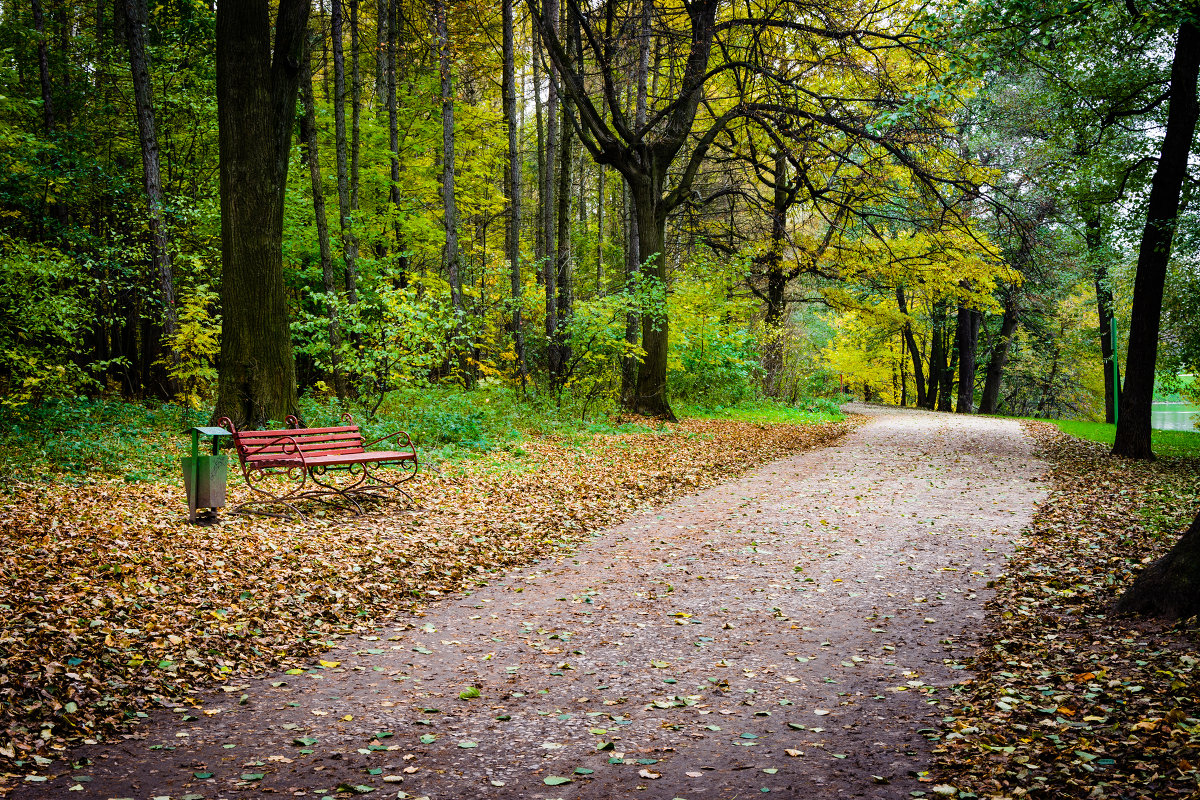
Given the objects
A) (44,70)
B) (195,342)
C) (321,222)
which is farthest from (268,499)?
(44,70)

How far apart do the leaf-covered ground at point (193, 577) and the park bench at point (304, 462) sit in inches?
13.8

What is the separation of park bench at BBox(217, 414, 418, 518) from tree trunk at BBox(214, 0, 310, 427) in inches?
43.3

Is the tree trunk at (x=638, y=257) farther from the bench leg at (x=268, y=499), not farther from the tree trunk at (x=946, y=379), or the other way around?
the tree trunk at (x=946, y=379)

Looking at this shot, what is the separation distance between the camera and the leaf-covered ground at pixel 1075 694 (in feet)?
10.1

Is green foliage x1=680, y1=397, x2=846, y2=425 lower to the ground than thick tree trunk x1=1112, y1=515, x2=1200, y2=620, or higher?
higher

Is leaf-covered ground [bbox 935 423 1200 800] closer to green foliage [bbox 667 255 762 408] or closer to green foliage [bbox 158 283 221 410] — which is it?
green foliage [bbox 158 283 221 410]

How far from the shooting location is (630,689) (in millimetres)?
4312

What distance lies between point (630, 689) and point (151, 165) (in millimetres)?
12270

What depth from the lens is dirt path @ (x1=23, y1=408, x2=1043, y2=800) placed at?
329cm

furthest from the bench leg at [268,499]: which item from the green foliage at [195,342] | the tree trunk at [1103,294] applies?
the tree trunk at [1103,294]

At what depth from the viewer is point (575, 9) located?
14164 millimetres

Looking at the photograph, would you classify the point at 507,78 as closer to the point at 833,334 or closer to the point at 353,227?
the point at 353,227

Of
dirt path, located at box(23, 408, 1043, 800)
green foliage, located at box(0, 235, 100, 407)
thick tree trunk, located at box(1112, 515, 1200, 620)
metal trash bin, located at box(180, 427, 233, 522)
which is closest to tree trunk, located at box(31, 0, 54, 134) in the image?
green foliage, located at box(0, 235, 100, 407)

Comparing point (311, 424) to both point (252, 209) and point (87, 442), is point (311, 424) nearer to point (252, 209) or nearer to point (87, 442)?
point (87, 442)
